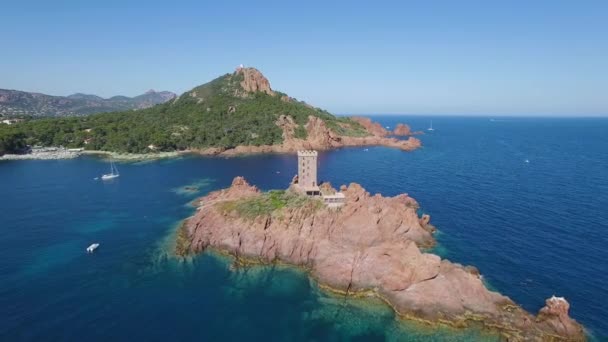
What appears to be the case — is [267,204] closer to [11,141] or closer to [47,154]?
[47,154]

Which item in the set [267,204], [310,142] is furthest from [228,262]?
[310,142]

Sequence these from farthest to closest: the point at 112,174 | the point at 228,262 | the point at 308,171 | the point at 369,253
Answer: the point at 112,174
the point at 308,171
the point at 228,262
the point at 369,253

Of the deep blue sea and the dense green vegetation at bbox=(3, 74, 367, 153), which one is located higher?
the dense green vegetation at bbox=(3, 74, 367, 153)

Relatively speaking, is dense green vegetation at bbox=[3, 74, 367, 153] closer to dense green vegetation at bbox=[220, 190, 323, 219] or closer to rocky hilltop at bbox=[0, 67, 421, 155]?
rocky hilltop at bbox=[0, 67, 421, 155]

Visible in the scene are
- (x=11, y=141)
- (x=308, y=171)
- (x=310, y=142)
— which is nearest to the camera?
(x=308, y=171)

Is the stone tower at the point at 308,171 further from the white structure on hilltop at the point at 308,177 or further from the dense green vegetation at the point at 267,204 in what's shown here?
the dense green vegetation at the point at 267,204

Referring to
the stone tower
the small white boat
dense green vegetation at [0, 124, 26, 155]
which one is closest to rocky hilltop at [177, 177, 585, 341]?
the stone tower

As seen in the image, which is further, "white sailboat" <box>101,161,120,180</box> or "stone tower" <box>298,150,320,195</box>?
"white sailboat" <box>101,161,120,180</box>
